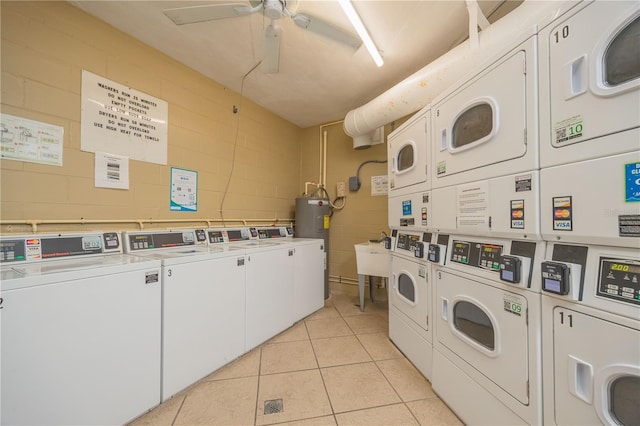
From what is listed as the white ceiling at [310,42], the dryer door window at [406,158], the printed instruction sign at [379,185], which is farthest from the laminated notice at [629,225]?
the printed instruction sign at [379,185]

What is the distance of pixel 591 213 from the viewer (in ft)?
2.59

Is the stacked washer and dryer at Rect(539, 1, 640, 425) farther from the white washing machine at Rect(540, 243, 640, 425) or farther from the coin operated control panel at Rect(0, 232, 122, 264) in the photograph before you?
the coin operated control panel at Rect(0, 232, 122, 264)

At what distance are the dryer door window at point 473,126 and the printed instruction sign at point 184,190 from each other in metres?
2.36

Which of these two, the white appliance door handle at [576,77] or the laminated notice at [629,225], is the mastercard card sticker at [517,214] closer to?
the laminated notice at [629,225]

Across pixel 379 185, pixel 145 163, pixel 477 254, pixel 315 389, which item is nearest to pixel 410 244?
pixel 477 254

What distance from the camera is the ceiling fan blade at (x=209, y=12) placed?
57.4 inches

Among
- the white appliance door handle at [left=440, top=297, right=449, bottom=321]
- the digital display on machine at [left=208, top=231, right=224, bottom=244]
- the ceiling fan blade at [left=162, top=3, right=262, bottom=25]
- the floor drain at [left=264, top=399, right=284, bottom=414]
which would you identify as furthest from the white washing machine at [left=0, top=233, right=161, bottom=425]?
the white appliance door handle at [left=440, top=297, right=449, bottom=321]

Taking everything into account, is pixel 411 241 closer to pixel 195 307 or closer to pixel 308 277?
pixel 308 277

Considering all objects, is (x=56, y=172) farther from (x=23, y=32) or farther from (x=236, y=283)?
(x=236, y=283)

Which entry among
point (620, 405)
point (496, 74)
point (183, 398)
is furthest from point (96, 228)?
point (620, 405)

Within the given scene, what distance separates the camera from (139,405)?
4.43 feet

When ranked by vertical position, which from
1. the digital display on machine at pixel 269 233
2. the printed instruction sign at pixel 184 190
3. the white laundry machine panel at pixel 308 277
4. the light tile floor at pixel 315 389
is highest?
the printed instruction sign at pixel 184 190

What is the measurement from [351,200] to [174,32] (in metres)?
2.72

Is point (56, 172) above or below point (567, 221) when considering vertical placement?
above
